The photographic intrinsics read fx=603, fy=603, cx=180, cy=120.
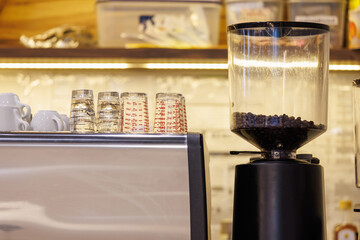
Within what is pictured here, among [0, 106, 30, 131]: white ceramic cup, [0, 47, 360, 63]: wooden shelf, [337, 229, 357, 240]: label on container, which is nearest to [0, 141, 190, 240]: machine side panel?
[0, 106, 30, 131]: white ceramic cup

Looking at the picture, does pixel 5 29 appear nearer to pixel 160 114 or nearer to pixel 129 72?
pixel 129 72

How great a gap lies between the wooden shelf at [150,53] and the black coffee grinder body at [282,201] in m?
0.76

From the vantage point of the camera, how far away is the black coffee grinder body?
3.96 feet

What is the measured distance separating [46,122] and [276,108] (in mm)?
506

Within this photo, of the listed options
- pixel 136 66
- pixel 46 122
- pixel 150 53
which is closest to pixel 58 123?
pixel 46 122

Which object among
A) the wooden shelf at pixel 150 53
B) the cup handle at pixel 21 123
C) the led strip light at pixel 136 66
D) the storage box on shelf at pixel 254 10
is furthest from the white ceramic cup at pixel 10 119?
the storage box on shelf at pixel 254 10

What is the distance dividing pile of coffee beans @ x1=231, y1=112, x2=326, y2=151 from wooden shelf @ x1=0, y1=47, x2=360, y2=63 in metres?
0.67

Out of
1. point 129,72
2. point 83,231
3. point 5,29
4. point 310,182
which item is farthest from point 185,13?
point 83,231

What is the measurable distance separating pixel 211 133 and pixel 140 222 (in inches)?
46.9

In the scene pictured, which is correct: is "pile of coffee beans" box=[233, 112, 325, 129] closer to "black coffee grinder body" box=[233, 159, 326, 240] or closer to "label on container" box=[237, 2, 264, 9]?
"black coffee grinder body" box=[233, 159, 326, 240]

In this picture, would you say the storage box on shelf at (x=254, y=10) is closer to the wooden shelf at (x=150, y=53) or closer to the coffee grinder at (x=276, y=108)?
the wooden shelf at (x=150, y=53)

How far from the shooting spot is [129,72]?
7.47 ft

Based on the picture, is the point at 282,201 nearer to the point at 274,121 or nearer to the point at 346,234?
the point at 274,121

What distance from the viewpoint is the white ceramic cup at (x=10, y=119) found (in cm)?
128
